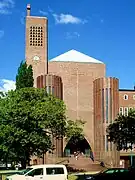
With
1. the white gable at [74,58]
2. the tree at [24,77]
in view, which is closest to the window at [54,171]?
the tree at [24,77]

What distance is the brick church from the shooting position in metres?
82.2

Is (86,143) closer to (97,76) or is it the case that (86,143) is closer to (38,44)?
(97,76)

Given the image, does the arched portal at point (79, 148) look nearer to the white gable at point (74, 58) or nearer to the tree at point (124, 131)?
the white gable at point (74, 58)

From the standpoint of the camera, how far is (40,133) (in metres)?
48.0

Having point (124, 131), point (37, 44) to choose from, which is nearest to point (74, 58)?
point (37, 44)

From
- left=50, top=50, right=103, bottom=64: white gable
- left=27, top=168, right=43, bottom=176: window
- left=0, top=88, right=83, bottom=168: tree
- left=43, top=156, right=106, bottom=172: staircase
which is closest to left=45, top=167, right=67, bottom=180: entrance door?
left=27, top=168, right=43, bottom=176: window

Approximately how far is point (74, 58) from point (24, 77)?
20.2 m

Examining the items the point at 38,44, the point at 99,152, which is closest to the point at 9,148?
the point at 99,152

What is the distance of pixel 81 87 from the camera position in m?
89.9

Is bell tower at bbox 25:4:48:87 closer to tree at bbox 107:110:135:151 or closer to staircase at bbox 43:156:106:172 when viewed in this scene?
staircase at bbox 43:156:106:172

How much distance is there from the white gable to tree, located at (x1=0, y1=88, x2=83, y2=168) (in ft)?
135

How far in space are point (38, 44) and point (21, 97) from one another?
4087 cm

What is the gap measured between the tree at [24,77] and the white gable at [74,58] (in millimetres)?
14134

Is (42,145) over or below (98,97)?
below
